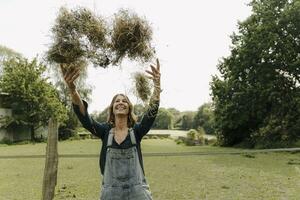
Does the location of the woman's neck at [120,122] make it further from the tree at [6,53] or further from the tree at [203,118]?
the tree at [6,53]

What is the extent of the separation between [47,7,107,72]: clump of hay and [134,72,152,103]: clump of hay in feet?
1.06

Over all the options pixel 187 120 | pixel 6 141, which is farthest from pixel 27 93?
pixel 187 120

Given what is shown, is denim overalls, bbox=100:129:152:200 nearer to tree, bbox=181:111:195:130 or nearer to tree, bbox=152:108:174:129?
tree, bbox=152:108:174:129

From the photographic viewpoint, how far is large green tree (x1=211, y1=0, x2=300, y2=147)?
2219 cm

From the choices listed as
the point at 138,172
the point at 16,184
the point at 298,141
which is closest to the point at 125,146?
the point at 138,172

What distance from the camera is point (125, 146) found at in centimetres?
296

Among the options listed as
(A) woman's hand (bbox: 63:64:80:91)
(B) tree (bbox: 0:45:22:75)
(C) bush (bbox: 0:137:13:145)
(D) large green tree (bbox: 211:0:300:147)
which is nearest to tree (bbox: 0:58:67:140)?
(C) bush (bbox: 0:137:13:145)

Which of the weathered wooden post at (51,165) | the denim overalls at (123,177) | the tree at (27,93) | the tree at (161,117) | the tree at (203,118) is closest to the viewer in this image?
the denim overalls at (123,177)

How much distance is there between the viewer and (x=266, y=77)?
75.5 feet

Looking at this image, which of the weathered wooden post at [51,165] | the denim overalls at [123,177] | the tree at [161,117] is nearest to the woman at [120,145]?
the denim overalls at [123,177]

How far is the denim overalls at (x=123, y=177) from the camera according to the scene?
2895 mm

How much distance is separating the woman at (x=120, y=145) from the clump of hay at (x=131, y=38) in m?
0.77

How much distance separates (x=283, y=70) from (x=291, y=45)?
1402 millimetres

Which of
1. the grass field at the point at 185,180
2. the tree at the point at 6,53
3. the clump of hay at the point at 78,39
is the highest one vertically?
the tree at the point at 6,53
